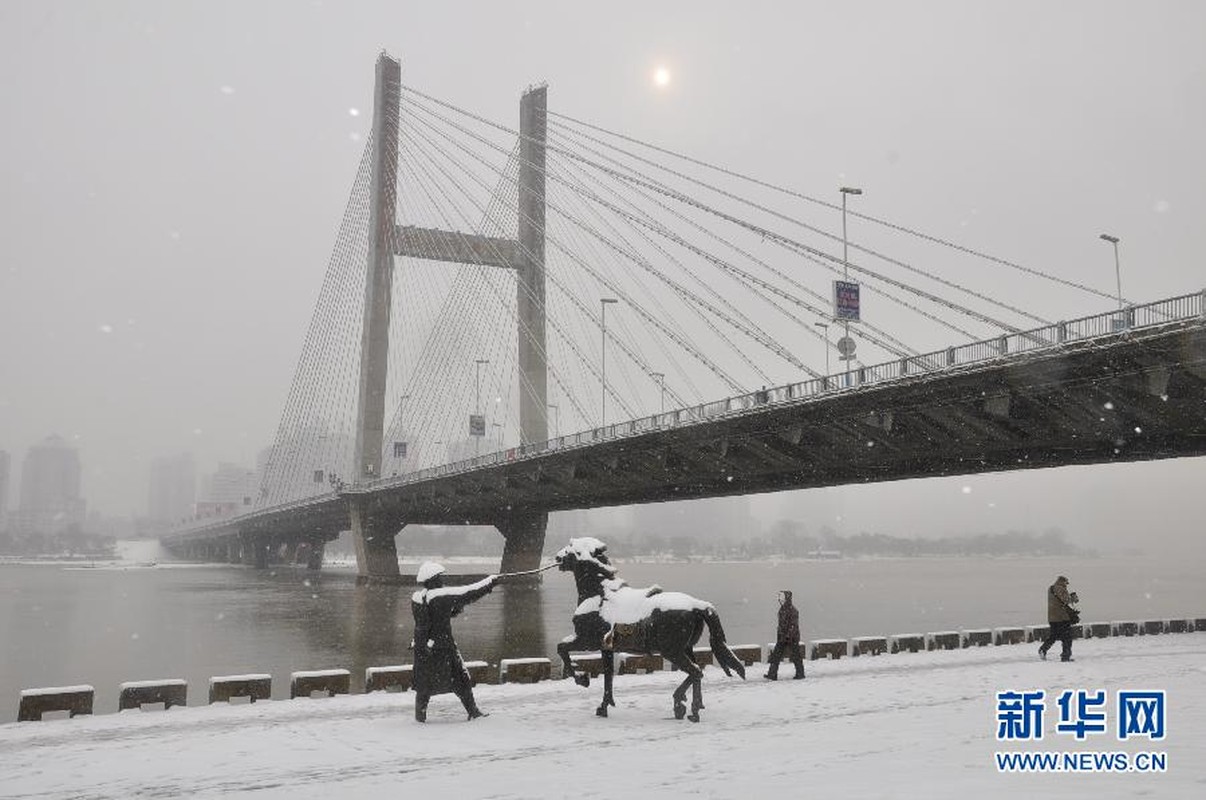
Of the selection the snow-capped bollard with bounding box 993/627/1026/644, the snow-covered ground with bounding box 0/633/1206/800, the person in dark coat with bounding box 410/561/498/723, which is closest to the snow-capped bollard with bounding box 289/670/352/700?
the snow-covered ground with bounding box 0/633/1206/800

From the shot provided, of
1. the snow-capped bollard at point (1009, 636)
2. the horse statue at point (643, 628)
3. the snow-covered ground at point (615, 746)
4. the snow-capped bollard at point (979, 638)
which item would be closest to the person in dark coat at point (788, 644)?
the snow-covered ground at point (615, 746)

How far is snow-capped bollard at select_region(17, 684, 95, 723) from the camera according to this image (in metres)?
12.2

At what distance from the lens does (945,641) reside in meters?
20.4

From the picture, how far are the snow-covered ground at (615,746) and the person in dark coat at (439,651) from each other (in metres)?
0.31

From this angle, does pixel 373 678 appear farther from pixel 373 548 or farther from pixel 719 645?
pixel 373 548

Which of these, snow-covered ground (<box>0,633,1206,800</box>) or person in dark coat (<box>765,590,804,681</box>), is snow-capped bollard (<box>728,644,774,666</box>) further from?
snow-covered ground (<box>0,633,1206,800</box>)

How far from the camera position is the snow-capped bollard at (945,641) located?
20.1 metres

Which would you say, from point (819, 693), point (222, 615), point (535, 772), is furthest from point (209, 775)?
Result: point (222, 615)

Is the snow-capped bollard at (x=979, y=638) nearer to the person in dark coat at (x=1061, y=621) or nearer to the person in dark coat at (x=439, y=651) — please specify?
the person in dark coat at (x=1061, y=621)

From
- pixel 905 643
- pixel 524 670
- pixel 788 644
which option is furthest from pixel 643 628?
pixel 905 643

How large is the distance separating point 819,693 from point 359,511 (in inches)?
2473

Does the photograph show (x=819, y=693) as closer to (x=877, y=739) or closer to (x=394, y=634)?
(x=877, y=739)

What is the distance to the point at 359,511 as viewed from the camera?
72.6 m

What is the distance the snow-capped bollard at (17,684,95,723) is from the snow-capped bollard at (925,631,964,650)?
1466cm
